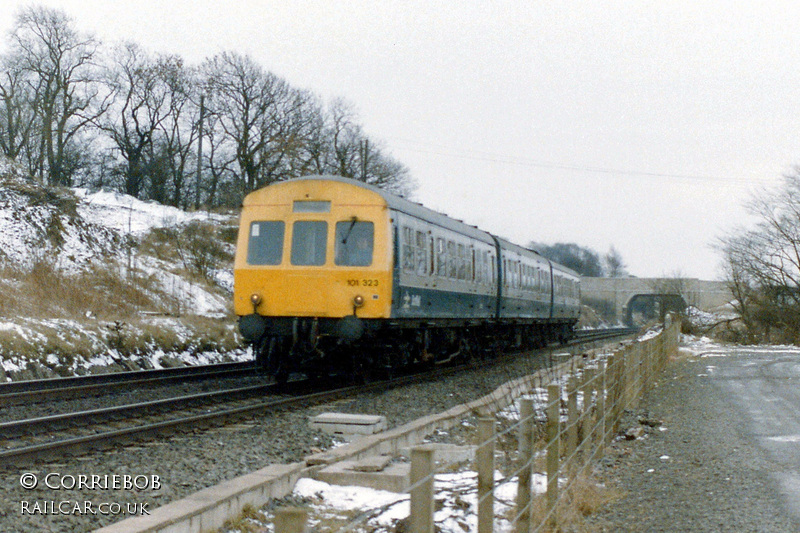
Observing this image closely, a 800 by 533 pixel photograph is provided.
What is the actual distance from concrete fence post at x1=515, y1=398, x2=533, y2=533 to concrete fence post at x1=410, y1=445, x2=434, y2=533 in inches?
74.9

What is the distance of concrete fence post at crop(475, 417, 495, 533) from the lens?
13.8 feet

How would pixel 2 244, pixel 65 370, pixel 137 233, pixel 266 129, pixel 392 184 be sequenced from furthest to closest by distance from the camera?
pixel 392 184 → pixel 266 129 → pixel 137 233 → pixel 2 244 → pixel 65 370

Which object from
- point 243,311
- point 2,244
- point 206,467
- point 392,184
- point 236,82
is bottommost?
point 206,467

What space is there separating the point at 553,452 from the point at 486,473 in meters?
1.98

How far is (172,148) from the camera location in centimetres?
5453

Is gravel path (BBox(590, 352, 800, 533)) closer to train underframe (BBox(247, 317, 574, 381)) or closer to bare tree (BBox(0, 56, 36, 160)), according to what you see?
train underframe (BBox(247, 317, 574, 381))

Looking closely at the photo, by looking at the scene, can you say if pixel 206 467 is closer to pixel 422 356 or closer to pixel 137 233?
pixel 422 356

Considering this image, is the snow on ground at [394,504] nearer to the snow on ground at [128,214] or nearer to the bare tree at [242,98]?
the snow on ground at [128,214]

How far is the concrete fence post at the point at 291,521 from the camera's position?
2156 mm

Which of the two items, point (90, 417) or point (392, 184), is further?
point (392, 184)

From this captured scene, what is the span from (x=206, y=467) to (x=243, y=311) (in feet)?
23.2

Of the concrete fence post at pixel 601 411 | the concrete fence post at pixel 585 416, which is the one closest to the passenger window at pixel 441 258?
the concrete fence post at pixel 601 411

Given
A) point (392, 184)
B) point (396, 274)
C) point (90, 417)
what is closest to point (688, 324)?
point (392, 184)

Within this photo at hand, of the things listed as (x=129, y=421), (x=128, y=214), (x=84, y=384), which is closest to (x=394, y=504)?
(x=129, y=421)
